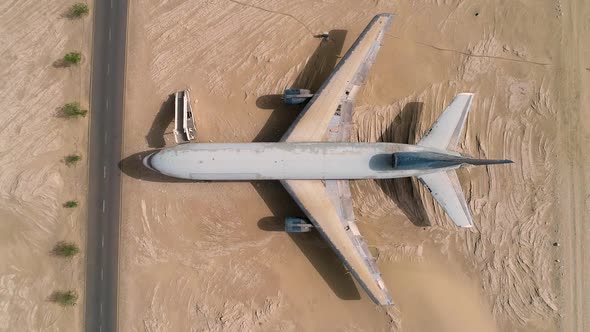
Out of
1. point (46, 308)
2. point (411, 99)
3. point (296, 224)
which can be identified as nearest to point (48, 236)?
point (46, 308)

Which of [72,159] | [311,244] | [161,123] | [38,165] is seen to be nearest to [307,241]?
[311,244]

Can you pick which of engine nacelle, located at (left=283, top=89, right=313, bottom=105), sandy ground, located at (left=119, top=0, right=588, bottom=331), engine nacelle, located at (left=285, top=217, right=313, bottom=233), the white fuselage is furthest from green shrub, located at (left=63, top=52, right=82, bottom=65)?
engine nacelle, located at (left=285, top=217, right=313, bottom=233)

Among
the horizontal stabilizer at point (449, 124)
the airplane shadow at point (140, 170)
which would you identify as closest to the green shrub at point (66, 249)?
the airplane shadow at point (140, 170)

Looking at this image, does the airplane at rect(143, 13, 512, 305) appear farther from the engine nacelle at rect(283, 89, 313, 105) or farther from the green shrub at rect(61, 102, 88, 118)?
the green shrub at rect(61, 102, 88, 118)

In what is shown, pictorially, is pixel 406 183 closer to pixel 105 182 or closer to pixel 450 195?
pixel 450 195

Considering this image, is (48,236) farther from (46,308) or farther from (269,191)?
(269,191)

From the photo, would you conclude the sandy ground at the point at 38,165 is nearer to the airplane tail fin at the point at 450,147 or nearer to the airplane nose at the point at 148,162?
the airplane nose at the point at 148,162
